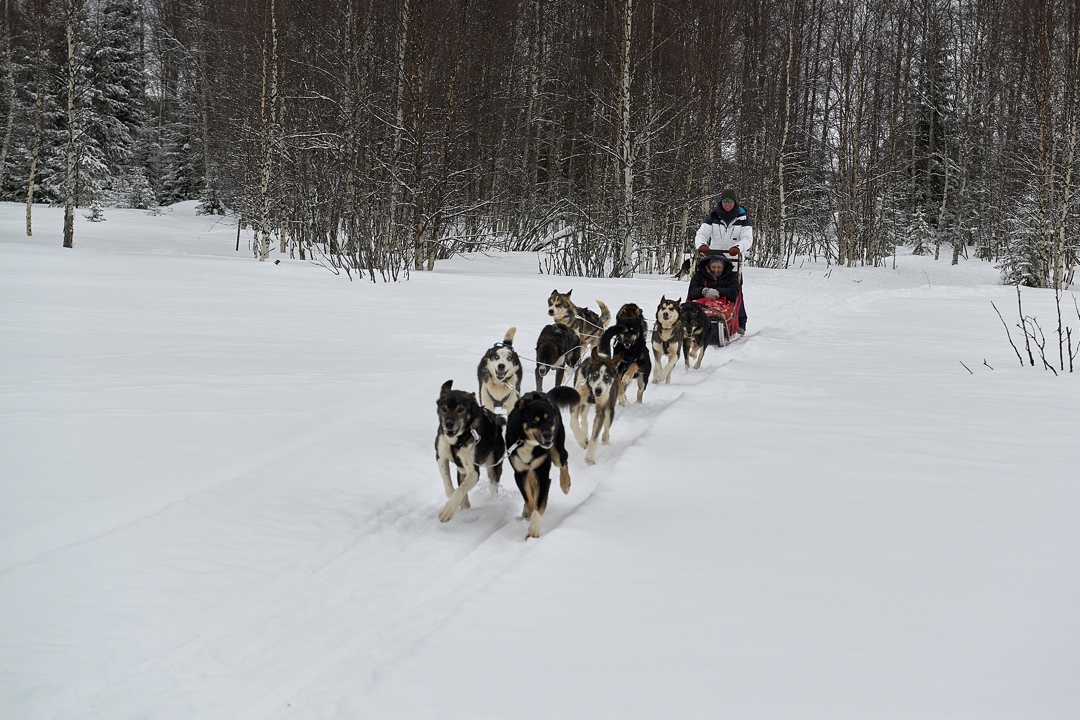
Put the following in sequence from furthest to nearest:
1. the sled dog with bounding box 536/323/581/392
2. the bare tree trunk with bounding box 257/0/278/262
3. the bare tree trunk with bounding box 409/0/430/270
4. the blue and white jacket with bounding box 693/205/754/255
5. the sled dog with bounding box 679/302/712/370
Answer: the bare tree trunk with bounding box 257/0/278/262 < the bare tree trunk with bounding box 409/0/430/270 < the blue and white jacket with bounding box 693/205/754/255 < the sled dog with bounding box 679/302/712/370 < the sled dog with bounding box 536/323/581/392

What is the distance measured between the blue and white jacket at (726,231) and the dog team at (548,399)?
2.00m

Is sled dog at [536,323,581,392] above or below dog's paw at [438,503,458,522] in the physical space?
above

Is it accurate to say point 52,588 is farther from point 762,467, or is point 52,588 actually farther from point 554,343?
point 554,343

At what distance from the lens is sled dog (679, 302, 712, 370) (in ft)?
24.8

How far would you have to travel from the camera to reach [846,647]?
7.89 ft

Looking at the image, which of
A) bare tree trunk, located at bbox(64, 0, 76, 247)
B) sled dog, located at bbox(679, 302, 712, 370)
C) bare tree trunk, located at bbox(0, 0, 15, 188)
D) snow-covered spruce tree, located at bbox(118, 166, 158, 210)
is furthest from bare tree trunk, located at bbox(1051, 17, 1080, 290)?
snow-covered spruce tree, located at bbox(118, 166, 158, 210)

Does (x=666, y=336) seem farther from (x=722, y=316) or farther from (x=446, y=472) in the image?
(x=446, y=472)

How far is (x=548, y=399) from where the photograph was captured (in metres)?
3.92

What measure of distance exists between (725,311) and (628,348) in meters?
3.55

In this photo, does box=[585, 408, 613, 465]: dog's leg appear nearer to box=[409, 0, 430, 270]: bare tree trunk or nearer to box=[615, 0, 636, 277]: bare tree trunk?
box=[409, 0, 430, 270]: bare tree trunk

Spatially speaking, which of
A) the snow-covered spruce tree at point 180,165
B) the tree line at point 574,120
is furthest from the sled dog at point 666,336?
the snow-covered spruce tree at point 180,165

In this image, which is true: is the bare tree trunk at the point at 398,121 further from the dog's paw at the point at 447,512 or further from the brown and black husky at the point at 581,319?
the dog's paw at the point at 447,512

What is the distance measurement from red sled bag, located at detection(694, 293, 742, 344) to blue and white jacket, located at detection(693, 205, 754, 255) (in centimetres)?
63

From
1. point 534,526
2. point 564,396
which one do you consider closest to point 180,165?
point 564,396
